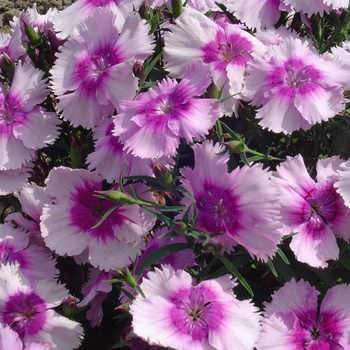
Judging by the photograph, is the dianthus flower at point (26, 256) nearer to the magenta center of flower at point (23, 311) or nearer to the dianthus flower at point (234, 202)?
the magenta center of flower at point (23, 311)

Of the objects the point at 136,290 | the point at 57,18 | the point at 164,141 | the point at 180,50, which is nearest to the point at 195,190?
the point at 164,141

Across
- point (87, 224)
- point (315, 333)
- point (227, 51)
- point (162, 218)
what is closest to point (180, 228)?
point (162, 218)

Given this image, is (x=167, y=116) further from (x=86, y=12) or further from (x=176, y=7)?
(x=86, y=12)

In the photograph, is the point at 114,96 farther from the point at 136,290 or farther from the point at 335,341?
the point at 335,341

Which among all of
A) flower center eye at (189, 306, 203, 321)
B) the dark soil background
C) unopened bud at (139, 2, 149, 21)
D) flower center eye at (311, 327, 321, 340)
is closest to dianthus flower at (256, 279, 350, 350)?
flower center eye at (311, 327, 321, 340)

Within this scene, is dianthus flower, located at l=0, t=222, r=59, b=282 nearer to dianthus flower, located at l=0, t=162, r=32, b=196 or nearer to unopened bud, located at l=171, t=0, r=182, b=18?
dianthus flower, located at l=0, t=162, r=32, b=196

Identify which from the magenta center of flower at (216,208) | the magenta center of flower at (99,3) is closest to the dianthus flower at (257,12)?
the magenta center of flower at (99,3)

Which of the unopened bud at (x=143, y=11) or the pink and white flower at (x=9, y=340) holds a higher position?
the unopened bud at (x=143, y=11)
